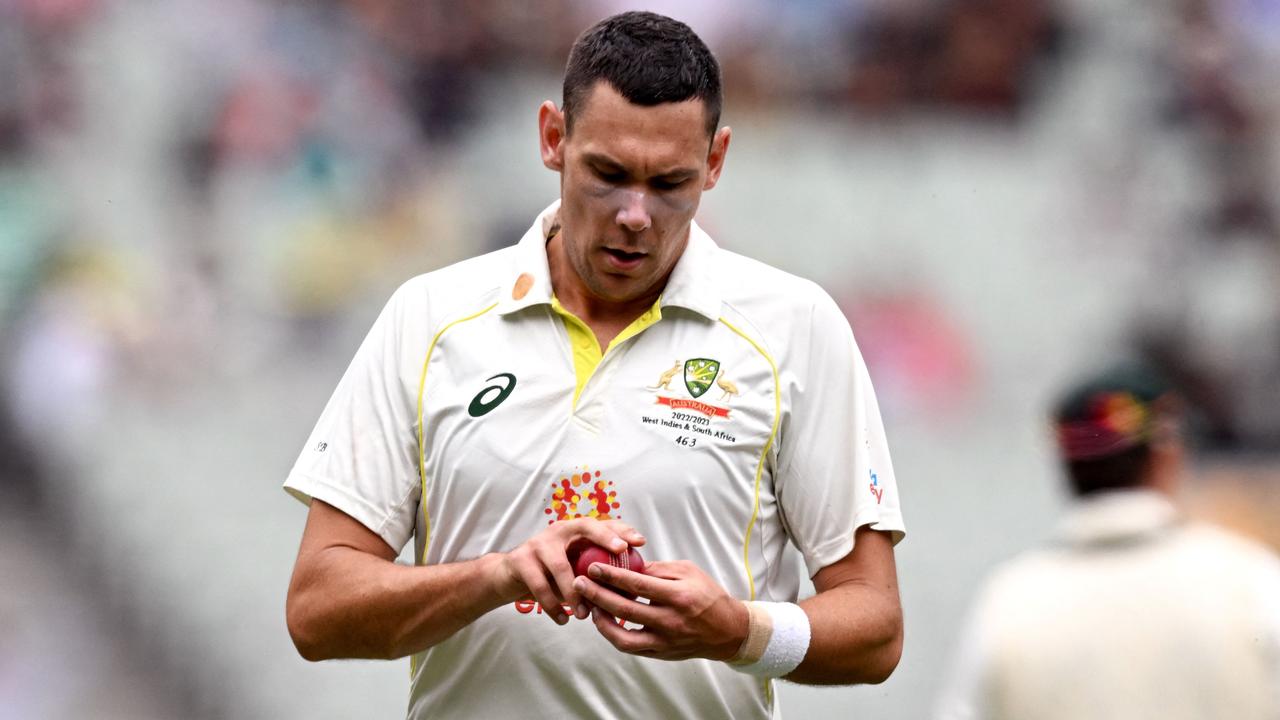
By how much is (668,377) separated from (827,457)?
0.97 feet

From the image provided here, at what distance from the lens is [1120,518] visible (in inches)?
120

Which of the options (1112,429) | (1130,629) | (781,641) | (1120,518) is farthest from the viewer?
(1112,429)

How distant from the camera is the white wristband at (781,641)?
8.36 feet

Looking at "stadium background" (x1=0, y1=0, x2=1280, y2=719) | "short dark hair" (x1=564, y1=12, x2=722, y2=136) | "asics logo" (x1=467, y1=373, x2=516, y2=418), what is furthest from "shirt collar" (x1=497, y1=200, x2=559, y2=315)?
"stadium background" (x1=0, y1=0, x2=1280, y2=719)

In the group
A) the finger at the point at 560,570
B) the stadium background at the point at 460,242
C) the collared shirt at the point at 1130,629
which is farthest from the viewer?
the stadium background at the point at 460,242

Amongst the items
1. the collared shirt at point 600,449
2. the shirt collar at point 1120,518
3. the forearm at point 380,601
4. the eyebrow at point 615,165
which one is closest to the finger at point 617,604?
the forearm at point 380,601

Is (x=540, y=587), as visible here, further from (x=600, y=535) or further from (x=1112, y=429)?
(x=1112, y=429)

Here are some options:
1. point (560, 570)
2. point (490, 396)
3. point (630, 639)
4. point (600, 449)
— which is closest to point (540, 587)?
point (560, 570)

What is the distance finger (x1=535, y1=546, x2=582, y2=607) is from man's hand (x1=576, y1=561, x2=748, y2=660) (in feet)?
0.05

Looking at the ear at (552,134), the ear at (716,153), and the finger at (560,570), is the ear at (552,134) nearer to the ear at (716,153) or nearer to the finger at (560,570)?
the ear at (716,153)

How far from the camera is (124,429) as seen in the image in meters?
5.99

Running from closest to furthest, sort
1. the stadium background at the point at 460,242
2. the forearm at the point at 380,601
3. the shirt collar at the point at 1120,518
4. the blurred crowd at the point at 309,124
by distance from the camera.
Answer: the forearm at the point at 380,601
the shirt collar at the point at 1120,518
the stadium background at the point at 460,242
the blurred crowd at the point at 309,124

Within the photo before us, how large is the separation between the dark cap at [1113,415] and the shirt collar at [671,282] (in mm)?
832

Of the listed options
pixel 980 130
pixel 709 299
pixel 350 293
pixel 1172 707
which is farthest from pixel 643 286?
pixel 980 130
